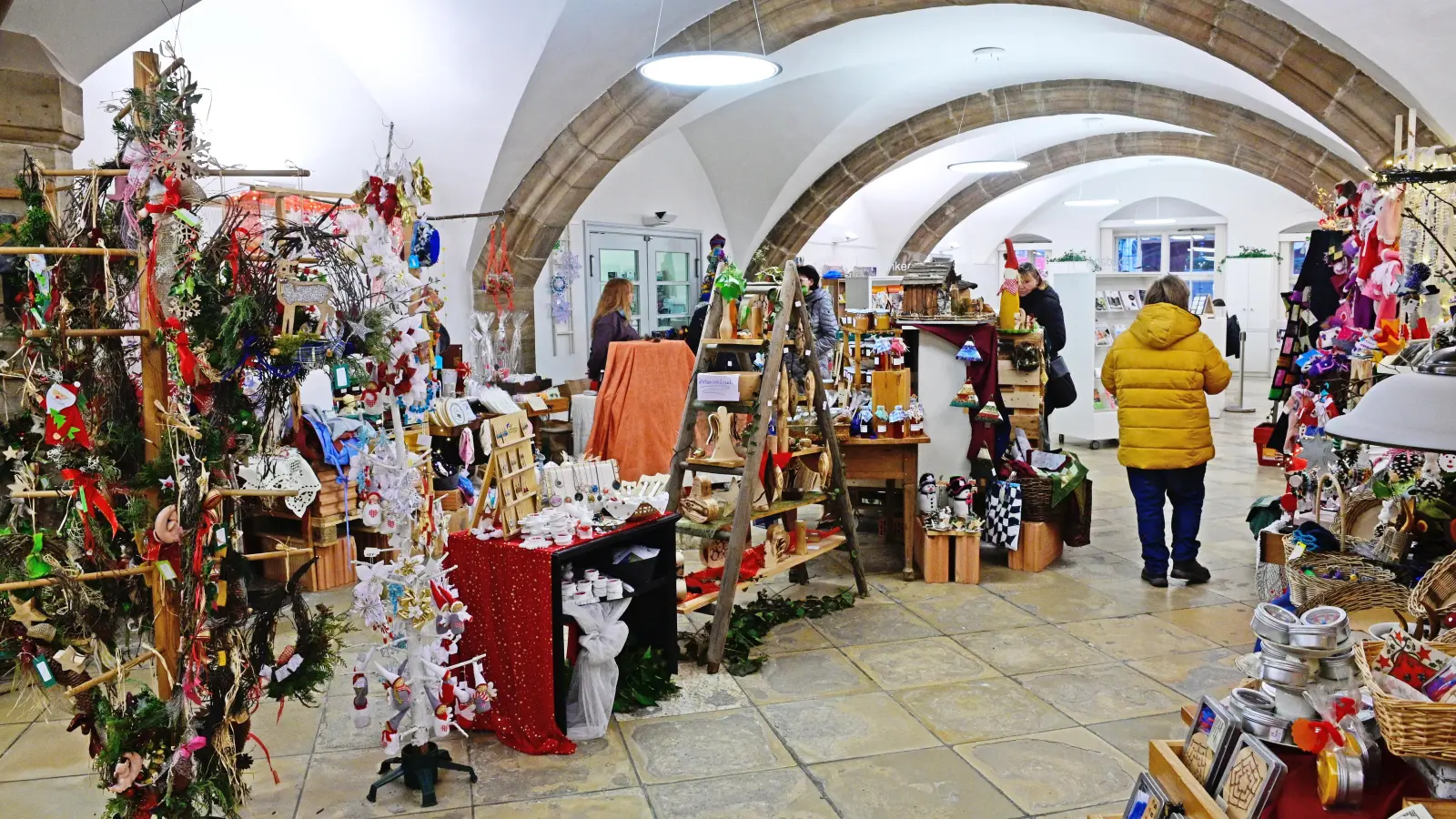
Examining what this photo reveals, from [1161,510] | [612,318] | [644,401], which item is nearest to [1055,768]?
[1161,510]

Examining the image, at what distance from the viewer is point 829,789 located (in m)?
3.11

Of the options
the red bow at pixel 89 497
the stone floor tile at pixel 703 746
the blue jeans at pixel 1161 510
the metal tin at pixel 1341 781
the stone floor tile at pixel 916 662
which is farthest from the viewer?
the blue jeans at pixel 1161 510

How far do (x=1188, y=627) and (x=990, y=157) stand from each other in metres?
10.4

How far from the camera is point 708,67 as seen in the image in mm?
5082

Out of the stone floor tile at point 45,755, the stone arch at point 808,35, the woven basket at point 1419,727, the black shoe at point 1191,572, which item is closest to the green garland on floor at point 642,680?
the stone floor tile at point 45,755

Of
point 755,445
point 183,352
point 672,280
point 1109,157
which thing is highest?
point 1109,157

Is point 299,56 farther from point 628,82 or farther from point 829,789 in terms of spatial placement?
point 829,789

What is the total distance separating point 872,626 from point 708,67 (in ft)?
9.29

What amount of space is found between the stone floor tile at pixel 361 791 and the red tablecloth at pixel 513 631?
0.22 metres

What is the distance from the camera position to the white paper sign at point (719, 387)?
428 cm

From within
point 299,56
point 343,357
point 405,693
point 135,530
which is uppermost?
point 299,56

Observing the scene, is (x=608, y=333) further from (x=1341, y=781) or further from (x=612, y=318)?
(x=1341, y=781)

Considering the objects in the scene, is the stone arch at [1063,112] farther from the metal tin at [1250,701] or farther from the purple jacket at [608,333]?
the metal tin at [1250,701]

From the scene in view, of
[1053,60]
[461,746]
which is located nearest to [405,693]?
[461,746]
